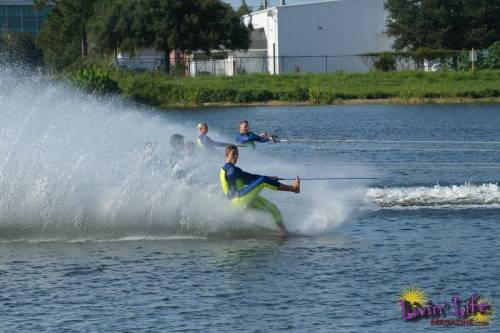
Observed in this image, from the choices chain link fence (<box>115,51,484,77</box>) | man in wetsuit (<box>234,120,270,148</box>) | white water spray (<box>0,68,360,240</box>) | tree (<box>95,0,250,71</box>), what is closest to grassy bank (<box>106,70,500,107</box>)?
chain link fence (<box>115,51,484,77</box>)

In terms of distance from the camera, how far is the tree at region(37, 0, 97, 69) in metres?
104

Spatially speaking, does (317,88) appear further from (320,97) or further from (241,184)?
(241,184)

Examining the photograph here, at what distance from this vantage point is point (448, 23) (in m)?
88.3

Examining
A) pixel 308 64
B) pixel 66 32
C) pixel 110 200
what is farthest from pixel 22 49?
pixel 110 200

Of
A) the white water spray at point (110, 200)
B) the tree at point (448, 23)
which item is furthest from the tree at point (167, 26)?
the white water spray at point (110, 200)

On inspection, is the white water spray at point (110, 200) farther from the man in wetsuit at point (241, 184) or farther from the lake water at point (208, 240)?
the man in wetsuit at point (241, 184)

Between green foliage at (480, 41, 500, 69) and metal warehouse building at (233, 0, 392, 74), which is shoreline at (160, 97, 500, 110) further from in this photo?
metal warehouse building at (233, 0, 392, 74)

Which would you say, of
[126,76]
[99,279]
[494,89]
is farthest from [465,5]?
[99,279]

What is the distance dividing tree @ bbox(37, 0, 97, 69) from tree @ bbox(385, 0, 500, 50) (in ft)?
97.0

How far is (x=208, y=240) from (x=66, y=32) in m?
87.4

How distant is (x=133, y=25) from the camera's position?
8606cm

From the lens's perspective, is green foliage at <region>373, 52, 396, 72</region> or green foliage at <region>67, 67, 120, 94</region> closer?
green foliage at <region>67, 67, 120, 94</region>

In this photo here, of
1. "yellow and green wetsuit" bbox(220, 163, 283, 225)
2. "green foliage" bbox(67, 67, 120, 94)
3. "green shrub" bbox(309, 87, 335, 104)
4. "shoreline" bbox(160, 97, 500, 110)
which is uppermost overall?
"green foliage" bbox(67, 67, 120, 94)

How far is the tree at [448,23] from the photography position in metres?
87.8
